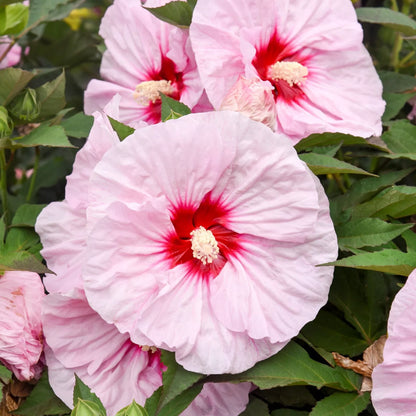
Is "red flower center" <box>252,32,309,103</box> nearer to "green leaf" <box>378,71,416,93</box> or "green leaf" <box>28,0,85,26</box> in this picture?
"green leaf" <box>378,71,416,93</box>

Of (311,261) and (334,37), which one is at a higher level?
(334,37)

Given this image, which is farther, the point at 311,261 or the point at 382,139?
the point at 382,139

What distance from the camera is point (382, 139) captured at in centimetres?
104

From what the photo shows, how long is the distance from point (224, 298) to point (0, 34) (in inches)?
25.3

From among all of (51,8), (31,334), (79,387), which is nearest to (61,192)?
(51,8)

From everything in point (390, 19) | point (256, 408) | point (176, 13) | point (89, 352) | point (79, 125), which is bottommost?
point (256, 408)

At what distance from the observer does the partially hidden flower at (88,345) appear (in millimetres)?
872

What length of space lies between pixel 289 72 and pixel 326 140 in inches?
4.6

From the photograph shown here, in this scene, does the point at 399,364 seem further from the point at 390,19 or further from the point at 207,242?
the point at 390,19

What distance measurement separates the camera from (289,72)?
96 centimetres

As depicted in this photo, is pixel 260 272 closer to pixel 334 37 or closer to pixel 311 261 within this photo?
pixel 311 261

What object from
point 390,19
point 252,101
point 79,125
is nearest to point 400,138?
point 390,19

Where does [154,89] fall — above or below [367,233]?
above

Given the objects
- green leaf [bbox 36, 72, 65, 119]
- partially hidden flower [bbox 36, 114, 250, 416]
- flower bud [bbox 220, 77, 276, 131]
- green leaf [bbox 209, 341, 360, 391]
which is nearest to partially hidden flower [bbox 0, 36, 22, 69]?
green leaf [bbox 36, 72, 65, 119]
